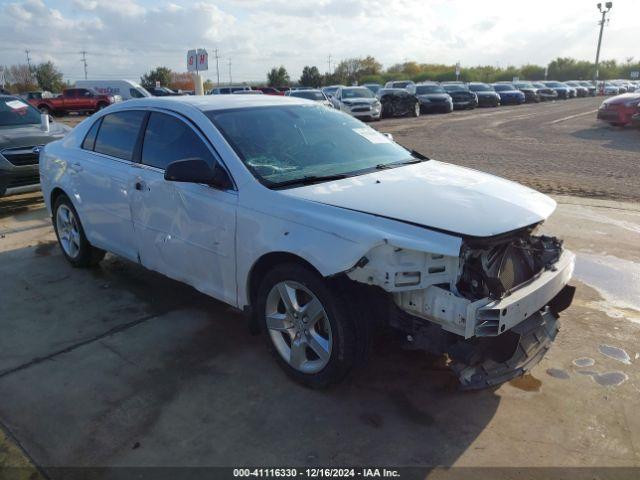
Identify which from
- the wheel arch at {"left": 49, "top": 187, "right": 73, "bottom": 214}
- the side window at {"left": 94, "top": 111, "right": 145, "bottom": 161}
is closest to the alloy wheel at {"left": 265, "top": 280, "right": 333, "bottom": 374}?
the side window at {"left": 94, "top": 111, "right": 145, "bottom": 161}

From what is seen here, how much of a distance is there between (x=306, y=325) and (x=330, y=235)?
62 cm

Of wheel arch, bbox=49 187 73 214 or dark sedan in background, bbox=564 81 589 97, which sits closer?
wheel arch, bbox=49 187 73 214

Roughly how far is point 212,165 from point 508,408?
239cm

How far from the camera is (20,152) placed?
7.80m

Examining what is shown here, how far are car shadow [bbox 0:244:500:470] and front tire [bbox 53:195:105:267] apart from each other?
1.11 metres

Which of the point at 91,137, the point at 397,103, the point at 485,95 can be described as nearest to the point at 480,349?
the point at 91,137

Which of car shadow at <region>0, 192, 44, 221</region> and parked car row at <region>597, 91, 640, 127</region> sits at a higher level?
parked car row at <region>597, 91, 640, 127</region>

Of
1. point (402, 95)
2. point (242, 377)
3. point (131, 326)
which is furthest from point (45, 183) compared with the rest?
point (402, 95)

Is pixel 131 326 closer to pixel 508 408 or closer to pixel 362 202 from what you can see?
pixel 362 202

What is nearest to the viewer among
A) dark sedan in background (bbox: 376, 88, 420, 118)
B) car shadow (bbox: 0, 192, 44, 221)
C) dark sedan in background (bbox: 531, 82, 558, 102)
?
car shadow (bbox: 0, 192, 44, 221)

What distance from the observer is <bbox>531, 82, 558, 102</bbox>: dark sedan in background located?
42.1 m

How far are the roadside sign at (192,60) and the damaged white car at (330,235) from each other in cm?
931

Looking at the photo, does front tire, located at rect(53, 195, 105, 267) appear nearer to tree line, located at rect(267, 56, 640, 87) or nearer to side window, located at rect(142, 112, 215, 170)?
side window, located at rect(142, 112, 215, 170)

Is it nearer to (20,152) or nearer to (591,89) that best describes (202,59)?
(20,152)
